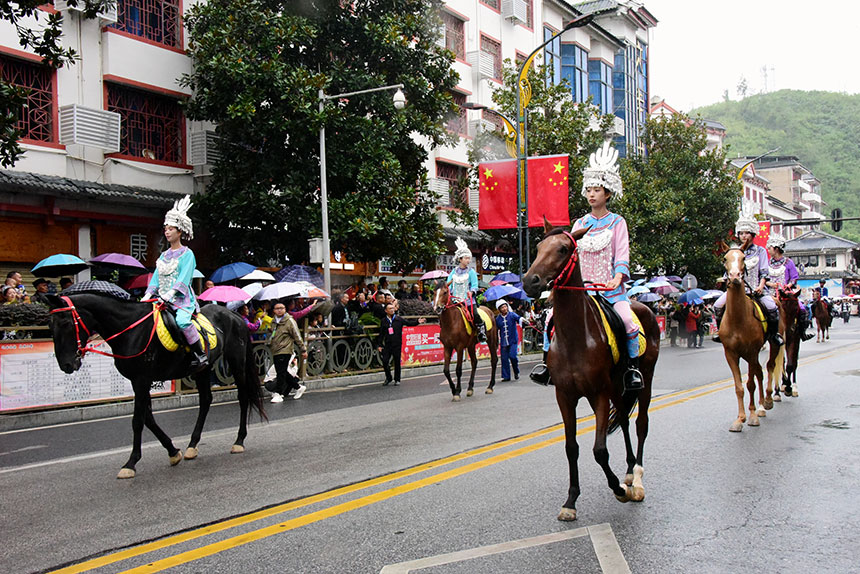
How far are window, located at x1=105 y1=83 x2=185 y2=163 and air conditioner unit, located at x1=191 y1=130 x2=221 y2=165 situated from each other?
41cm

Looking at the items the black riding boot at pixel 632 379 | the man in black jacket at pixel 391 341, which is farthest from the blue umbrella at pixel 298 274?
the black riding boot at pixel 632 379

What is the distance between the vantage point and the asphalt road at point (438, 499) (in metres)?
4.97

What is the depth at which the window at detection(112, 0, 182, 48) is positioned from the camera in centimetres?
2125

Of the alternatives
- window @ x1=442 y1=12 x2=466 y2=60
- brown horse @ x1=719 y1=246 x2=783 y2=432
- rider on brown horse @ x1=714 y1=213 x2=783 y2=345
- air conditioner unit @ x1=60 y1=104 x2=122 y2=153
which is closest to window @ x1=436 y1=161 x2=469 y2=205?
window @ x1=442 y1=12 x2=466 y2=60

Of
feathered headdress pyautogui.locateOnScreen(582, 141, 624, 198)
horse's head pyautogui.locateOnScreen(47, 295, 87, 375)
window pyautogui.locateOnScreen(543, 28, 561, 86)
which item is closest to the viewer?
feathered headdress pyautogui.locateOnScreen(582, 141, 624, 198)

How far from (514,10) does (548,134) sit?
10.8 m

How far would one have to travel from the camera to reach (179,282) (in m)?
8.52

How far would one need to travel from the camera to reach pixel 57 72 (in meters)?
→ 19.6

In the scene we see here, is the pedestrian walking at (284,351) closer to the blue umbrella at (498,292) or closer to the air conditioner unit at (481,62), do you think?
the blue umbrella at (498,292)

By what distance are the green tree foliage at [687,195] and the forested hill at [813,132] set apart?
76014mm

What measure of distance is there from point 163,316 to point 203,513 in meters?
2.87

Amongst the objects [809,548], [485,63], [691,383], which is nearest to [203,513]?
[809,548]

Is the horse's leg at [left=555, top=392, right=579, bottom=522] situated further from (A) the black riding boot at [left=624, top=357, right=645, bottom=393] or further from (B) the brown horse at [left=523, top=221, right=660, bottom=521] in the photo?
(A) the black riding boot at [left=624, top=357, right=645, bottom=393]

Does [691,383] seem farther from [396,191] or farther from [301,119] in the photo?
[301,119]
